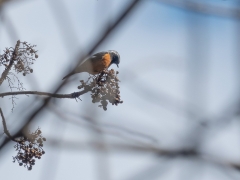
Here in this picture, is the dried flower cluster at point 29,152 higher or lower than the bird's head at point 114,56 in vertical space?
lower

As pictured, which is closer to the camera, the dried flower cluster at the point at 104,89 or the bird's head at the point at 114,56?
the dried flower cluster at the point at 104,89

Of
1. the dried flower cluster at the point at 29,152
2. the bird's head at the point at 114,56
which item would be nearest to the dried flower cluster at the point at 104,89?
the dried flower cluster at the point at 29,152

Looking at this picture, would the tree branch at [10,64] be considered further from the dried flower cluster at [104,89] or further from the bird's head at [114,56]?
the bird's head at [114,56]

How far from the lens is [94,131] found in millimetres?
1315

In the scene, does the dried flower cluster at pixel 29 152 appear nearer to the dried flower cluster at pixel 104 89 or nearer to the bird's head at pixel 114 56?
the dried flower cluster at pixel 104 89

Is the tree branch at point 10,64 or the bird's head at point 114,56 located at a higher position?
the bird's head at point 114,56

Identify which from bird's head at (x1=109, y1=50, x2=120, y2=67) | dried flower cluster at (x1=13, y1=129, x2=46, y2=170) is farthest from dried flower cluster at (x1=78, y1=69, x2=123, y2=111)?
bird's head at (x1=109, y1=50, x2=120, y2=67)

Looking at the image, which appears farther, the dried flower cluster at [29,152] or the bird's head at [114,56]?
the bird's head at [114,56]

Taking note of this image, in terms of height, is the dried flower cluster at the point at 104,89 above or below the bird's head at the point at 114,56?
below

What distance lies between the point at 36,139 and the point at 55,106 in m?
1.23

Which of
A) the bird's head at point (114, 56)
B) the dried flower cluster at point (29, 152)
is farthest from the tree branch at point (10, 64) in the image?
the bird's head at point (114, 56)

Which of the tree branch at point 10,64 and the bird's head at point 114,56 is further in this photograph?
the bird's head at point 114,56

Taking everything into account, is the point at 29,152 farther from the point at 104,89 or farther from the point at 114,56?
the point at 114,56

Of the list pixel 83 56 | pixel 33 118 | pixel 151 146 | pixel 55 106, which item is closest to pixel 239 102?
pixel 151 146
